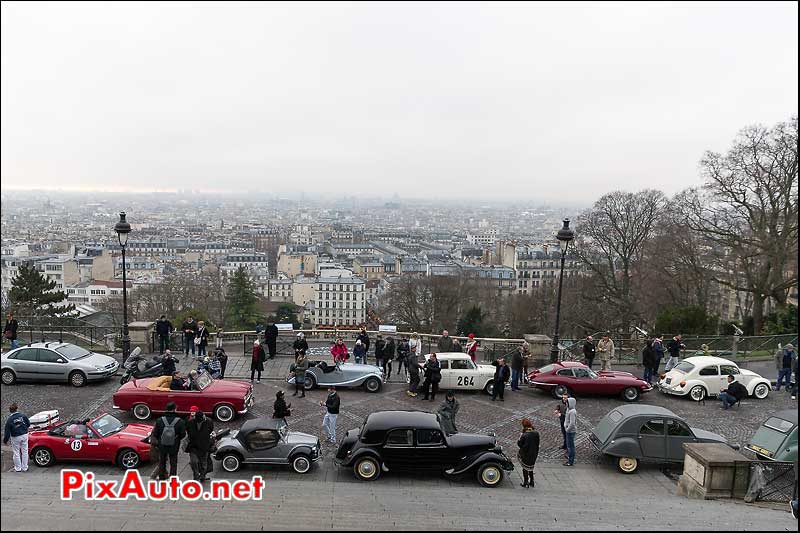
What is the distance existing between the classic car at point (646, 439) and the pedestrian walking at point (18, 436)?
1104 cm

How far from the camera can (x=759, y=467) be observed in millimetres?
10703

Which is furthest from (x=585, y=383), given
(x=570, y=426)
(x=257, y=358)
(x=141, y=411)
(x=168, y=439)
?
(x=141, y=411)

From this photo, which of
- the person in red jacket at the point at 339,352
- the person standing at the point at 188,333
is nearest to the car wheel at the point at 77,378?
the person standing at the point at 188,333

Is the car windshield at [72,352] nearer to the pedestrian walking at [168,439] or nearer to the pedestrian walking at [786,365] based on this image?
the pedestrian walking at [168,439]

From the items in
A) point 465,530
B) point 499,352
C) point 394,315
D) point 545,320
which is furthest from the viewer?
point 394,315

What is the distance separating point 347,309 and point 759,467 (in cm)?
10978

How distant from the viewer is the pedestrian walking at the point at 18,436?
10836mm

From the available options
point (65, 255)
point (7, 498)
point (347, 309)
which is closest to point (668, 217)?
point (7, 498)

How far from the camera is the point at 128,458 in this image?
1159 cm

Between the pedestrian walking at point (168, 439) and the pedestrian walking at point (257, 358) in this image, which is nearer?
the pedestrian walking at point (168, 439)

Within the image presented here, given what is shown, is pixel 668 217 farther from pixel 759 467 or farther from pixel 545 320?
pixel 759 467

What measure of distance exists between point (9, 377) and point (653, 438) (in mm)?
16306

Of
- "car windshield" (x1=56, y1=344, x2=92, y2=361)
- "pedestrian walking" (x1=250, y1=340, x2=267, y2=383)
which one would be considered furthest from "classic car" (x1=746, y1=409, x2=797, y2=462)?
"car windshield" (x1=56, y1=344, x2=92, y2=361)

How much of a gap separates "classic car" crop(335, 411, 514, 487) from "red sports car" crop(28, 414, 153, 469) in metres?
3.92
